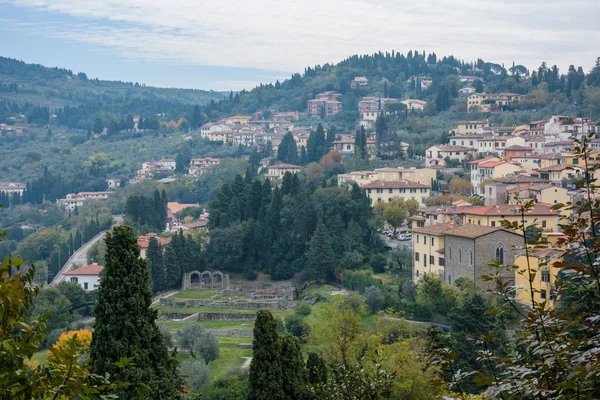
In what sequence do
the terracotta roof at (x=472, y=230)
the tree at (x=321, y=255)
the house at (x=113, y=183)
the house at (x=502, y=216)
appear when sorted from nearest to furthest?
the terracotta roof at (x=472, y=230)
the house at (x=502, y=216)
the tree at (x=321, y=255)
the house at (x=113, y=183)

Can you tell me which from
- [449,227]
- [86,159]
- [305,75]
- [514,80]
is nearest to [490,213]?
[449,227]

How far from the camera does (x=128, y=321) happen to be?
13.7 metres

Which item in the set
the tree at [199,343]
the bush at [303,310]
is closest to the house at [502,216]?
the bush at [303,310]

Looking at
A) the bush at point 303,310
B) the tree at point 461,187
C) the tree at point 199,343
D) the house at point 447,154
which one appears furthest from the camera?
the house at point 447,154

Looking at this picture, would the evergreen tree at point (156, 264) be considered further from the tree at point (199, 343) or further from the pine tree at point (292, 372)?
the pine tree at point (292, 372)

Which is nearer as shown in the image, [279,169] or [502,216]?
[502,216]

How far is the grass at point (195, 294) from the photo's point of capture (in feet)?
156

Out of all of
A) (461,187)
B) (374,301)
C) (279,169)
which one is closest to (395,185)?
(461,187)

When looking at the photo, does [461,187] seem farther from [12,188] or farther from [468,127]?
[12,188]

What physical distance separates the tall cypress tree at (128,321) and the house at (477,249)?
2177cm

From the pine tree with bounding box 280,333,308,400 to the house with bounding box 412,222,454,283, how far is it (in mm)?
19667

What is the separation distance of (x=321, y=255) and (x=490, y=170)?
49.6 ft

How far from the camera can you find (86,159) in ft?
433

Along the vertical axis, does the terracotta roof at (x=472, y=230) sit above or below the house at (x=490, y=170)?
below
